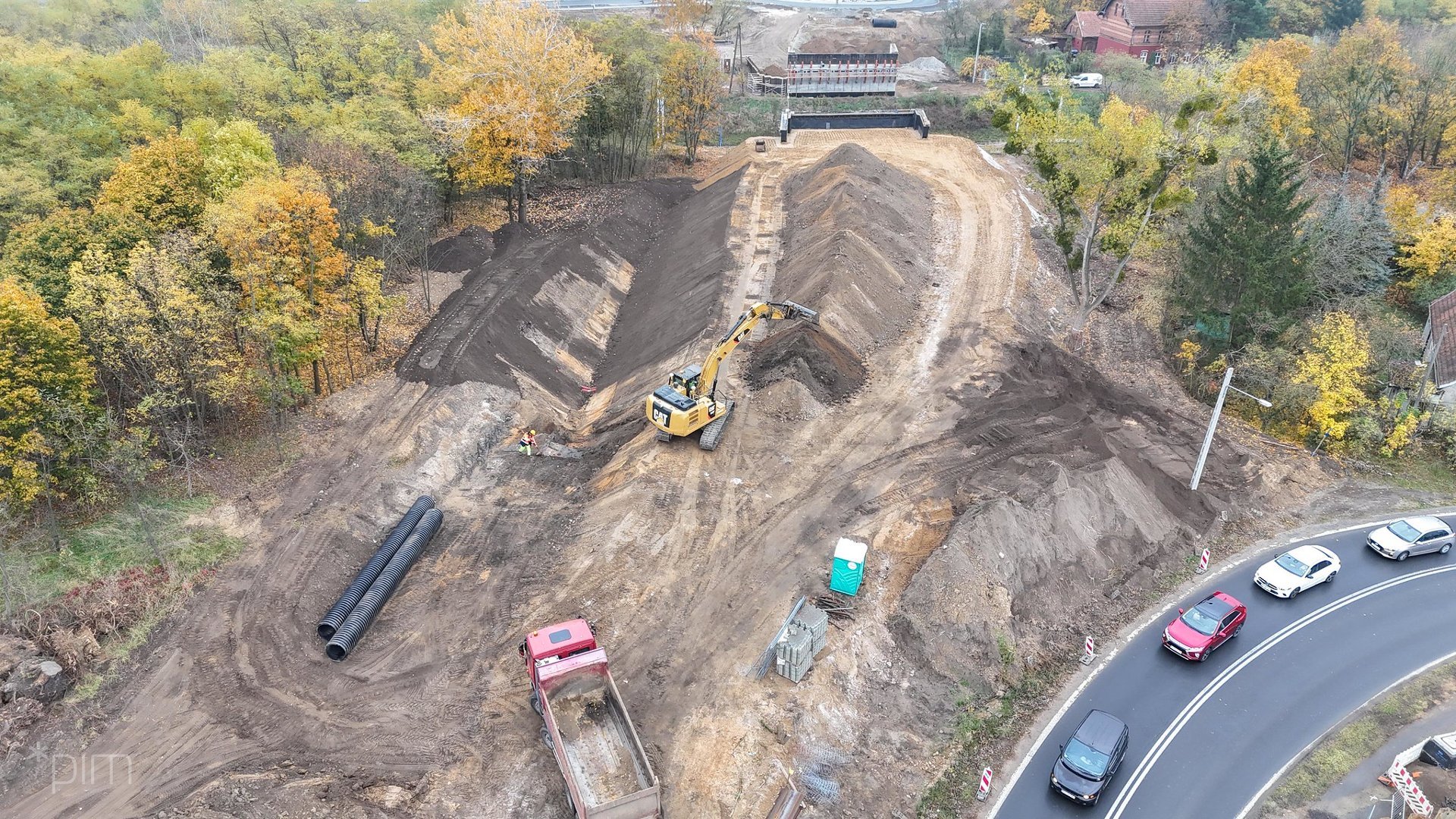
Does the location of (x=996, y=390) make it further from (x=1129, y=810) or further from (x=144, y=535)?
(x=144, y=535)

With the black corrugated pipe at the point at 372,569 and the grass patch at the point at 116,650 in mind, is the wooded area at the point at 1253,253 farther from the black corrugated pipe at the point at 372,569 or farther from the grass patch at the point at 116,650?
the grass patch at the point at 116,650

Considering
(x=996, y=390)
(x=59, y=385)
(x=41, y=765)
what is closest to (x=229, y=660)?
(x=41, y=765)

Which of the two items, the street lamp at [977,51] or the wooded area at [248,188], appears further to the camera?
the street lamp at [977,51]

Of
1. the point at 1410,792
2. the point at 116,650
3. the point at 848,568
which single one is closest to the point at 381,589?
the point at 116,650

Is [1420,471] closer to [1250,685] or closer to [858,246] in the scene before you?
[1250,685]

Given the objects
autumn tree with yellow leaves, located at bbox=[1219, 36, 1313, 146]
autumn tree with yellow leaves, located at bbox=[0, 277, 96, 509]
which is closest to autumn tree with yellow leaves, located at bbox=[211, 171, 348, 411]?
autumn tree with yellow leaves, located at bbox=[0, 277, 96, 509]

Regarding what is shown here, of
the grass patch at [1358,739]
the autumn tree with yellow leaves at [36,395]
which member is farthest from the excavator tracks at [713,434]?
the autumn tree with yellow leaves at [36,395]

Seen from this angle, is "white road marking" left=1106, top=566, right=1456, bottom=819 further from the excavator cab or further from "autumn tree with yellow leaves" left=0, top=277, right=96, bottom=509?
"autumn tree with yellow leaves" left=0, top=277, right=96, bottom=509
